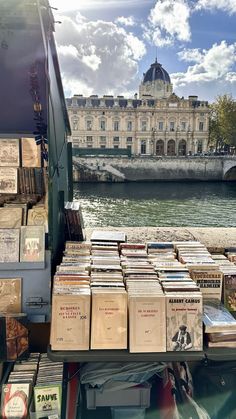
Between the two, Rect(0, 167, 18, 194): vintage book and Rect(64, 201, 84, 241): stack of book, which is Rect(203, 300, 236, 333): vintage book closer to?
Rect(64, 201, 84, 241): stack of book

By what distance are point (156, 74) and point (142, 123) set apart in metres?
17.4

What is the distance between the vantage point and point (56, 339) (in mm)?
2158

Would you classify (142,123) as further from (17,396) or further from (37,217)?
(17,396)

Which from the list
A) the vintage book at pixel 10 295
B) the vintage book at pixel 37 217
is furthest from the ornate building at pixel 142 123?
the vintage book at pixel 10 295

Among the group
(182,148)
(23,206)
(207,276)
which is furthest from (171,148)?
(207,276)

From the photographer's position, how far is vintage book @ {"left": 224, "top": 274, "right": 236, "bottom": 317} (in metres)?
2.60

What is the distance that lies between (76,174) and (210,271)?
111 ft

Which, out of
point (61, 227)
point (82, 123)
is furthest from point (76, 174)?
point (61, 227)

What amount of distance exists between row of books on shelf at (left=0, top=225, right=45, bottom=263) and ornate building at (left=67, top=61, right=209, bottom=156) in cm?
4887

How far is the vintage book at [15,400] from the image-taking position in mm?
2182

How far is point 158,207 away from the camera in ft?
69.8

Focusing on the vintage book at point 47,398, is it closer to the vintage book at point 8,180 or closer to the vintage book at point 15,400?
the vintage book at point 15,400

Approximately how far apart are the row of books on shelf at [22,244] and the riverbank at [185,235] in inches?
45.3

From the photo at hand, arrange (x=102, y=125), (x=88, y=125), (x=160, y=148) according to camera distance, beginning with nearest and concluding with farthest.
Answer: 1. (x=88, y=125)
2. (x=102, y=125)
3. (x=160, y=148)
